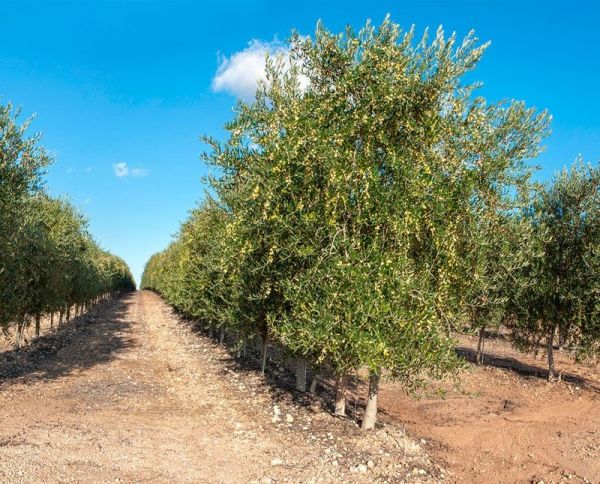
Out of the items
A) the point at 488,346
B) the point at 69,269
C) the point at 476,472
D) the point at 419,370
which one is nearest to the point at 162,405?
the point at 419,370

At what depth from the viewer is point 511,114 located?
20328 millimetres

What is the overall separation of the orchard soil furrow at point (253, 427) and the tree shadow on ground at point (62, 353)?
138mm

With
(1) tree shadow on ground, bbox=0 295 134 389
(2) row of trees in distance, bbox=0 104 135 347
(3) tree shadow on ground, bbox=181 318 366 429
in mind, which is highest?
(2) row of trees in distance, bbox=0 104 135 347

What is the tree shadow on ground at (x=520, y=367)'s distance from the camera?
28.9m

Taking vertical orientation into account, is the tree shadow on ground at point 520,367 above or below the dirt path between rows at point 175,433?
below

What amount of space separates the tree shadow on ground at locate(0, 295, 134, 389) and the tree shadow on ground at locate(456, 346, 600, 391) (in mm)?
23425

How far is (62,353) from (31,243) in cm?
697

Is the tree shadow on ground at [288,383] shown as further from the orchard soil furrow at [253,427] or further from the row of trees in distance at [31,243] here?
the row of trees in distance at [31,243]

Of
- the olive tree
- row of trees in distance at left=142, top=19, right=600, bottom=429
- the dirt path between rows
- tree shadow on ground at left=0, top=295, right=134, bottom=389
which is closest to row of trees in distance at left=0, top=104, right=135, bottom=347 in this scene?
tree shadow on ground at left=0, top=295, right=134, bottom=389

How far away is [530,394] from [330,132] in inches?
808

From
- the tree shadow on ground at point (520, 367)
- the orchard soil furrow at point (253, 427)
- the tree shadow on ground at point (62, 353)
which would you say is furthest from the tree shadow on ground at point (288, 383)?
the tree shadow on ground at point (520, 367)

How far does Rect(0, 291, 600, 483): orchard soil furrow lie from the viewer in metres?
11.9

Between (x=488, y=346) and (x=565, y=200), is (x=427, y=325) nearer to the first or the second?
(x=565, y=200)

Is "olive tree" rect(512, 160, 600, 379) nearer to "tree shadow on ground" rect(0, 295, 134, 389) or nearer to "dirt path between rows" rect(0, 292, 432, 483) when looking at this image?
"dirt path between rows" rect(0, 292, 432, 483)
